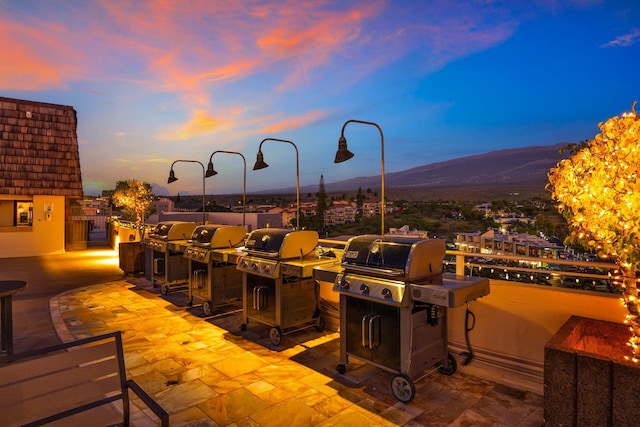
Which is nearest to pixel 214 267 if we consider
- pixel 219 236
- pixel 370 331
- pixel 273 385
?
pixel 219 236

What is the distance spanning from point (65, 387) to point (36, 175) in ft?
39.0

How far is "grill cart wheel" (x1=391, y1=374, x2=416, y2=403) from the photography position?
255 cm

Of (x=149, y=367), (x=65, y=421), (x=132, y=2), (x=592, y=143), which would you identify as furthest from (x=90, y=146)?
(x=592, y=143)

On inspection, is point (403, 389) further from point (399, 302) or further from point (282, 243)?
point (282, 243)

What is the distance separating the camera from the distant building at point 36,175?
35.0 feet

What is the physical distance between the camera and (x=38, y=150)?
1105cm

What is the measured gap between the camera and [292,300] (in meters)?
3.91

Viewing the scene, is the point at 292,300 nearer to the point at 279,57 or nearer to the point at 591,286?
the point at 591,286

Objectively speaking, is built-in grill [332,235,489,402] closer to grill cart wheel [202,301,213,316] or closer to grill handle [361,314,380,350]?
grill handle [361,314,380,350]

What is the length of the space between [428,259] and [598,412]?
1.28m

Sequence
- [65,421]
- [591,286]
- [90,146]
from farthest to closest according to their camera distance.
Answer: [90,146] < [591,286] < [65,421]

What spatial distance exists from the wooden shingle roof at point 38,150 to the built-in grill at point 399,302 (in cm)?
1190

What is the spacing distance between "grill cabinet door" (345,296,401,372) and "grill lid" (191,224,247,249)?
2.52 meters

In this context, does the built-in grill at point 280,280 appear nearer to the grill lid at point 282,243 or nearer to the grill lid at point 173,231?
the grill lid at point 282,243
